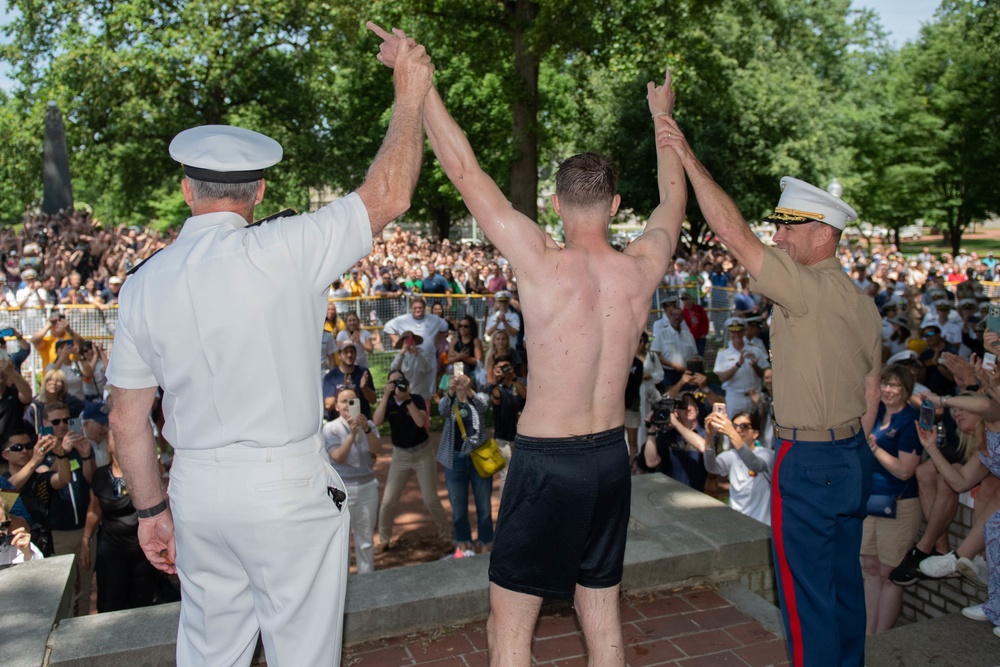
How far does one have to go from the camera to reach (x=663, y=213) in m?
3.60

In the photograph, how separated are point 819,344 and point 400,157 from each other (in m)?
1.78

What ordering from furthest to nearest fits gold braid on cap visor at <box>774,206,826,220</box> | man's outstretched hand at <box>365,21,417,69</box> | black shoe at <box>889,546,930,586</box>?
black shoe at <box>889,546,930,586</box> → gold braid on cap visor at <box>774,206,826,220</box> → man's outstretched hand at <box>365,21,417,69</box>

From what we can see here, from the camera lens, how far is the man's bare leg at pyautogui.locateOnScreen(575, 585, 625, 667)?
329cm

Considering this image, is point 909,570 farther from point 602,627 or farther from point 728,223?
point 728,223

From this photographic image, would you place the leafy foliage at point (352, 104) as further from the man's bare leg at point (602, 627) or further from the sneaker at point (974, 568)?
the man's bare leg at point (602, 627)

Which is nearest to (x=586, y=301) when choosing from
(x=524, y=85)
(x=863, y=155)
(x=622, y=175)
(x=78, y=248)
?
(x=524, y=85)

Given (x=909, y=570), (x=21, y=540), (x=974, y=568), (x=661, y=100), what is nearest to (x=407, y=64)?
(x=661, y=100)

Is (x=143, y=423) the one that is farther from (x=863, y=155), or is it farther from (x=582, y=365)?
(x=863, y=155)

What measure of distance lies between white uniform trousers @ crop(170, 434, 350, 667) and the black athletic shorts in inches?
29.3

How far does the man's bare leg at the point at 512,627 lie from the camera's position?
3.20 metres

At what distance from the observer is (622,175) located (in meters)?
32.4

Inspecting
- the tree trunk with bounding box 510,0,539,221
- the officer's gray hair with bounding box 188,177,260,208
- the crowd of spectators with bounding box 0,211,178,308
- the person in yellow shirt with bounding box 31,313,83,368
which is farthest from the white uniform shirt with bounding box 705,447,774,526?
the crowd of spectators with bounding box 0,211,178,308

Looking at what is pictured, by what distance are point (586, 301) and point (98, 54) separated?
31902mm

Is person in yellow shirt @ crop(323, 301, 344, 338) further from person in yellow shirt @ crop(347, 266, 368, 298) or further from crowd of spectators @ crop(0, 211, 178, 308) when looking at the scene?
crowd of spectators @ crop(0, 211, 178, 308)
